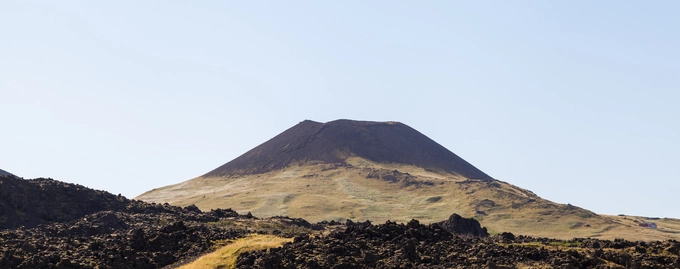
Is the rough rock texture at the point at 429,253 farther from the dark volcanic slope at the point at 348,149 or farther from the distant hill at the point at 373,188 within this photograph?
the dark volcanic slope at the point at 348,149

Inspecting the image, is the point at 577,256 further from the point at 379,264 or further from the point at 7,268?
the point at 7,268

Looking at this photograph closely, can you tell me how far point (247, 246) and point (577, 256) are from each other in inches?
717

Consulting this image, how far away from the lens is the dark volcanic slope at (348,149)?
158750 mm

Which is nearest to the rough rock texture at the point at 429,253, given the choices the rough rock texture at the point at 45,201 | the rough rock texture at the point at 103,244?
the rough rock texture at the point at 103,244

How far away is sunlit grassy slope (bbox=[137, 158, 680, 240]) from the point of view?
321 feet

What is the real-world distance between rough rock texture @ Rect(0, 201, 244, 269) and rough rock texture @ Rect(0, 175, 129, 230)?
11.2ft

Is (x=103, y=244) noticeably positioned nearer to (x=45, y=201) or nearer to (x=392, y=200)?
(x=45, y=201)

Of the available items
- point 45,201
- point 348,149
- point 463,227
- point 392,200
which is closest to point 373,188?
point 392,200

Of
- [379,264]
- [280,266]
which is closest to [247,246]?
[280,266]

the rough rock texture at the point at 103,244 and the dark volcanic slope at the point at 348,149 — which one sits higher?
the dark volcanic slope at the point at 348,149

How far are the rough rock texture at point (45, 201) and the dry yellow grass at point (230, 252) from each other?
2095 cm

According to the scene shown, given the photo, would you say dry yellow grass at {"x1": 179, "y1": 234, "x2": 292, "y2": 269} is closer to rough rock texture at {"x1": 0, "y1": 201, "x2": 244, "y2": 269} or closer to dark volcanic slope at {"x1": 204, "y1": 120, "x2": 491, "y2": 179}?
rough rock texture at {"x1": 0, "y1": 201, "x2": 244, "y2": 269}

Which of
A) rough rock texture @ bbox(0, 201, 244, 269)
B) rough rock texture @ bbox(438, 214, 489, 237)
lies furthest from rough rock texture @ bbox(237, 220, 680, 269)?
rough rock texture @ bbox(438, 214, 489, 237)

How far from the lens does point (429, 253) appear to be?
127ft
